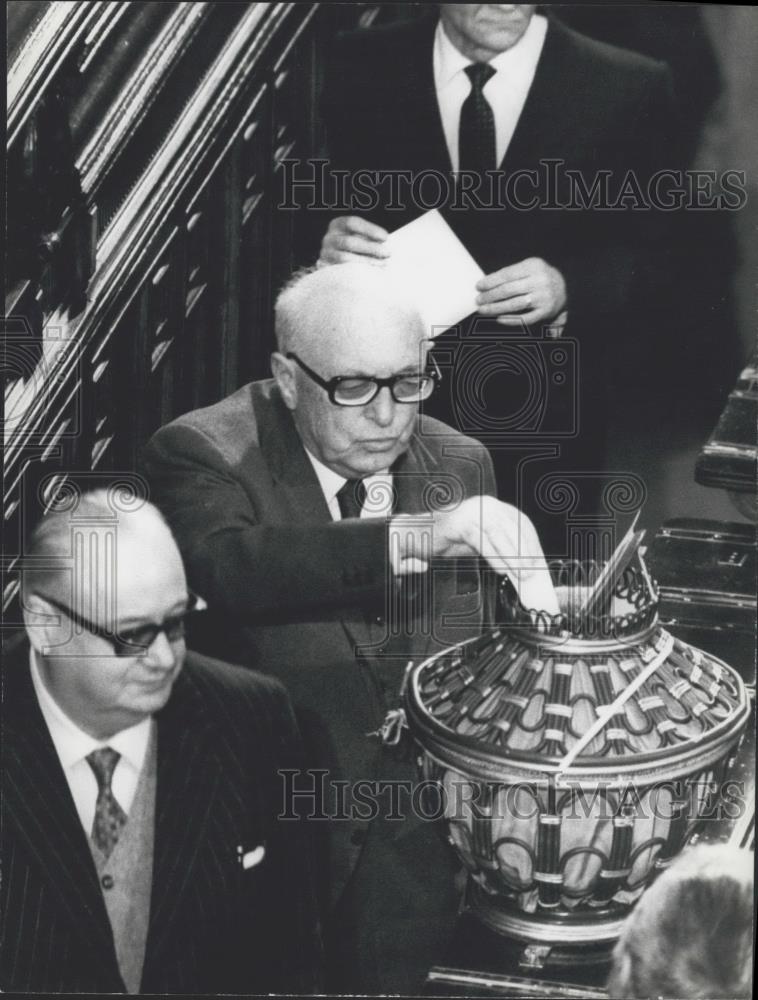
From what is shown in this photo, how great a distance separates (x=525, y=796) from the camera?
105 inches

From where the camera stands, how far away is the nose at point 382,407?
2707mm

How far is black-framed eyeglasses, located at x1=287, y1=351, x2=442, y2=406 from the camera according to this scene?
2699 mm

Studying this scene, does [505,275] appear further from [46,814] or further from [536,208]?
[46,814]

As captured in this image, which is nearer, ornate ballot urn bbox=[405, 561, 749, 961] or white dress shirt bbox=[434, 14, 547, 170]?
ornate ballot urn bbox=[405, 561, 749, 961]

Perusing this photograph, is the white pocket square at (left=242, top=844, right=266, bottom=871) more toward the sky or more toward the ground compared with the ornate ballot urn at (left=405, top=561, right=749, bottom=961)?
more toward the ground

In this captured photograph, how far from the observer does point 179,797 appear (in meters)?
2.73

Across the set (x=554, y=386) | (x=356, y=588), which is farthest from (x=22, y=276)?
(x=554, y=386)

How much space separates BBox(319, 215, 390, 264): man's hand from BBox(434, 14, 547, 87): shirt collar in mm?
342

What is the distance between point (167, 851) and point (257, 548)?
624mm

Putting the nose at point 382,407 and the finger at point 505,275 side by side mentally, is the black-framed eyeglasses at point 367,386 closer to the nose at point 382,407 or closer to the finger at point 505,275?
the nose at point 382,407

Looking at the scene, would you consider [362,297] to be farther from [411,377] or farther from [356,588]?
[356,588]

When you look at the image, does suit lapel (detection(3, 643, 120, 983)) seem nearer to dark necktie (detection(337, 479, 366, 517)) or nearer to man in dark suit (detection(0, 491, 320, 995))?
man in dark suit (detection(0, 491, 320, 995))

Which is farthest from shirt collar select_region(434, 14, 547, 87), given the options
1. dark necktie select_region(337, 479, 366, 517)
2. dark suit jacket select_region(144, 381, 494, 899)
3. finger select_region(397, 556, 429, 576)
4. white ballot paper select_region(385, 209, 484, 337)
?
finger select_region(397, 556, 429, 576)

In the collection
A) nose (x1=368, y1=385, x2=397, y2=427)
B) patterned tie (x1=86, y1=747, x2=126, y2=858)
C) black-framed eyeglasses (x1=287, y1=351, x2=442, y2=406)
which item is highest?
black-framed eyeglasses (x1=287, y1=351, x2=442, y2=406)
